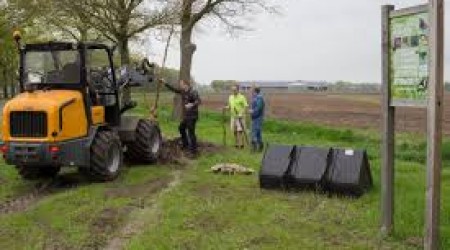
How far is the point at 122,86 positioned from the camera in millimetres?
16547

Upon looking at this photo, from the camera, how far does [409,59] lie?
28.9ft

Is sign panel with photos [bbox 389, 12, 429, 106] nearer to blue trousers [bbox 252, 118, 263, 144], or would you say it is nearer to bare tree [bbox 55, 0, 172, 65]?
blue trousers [bbox 252, 118, 263, 144]

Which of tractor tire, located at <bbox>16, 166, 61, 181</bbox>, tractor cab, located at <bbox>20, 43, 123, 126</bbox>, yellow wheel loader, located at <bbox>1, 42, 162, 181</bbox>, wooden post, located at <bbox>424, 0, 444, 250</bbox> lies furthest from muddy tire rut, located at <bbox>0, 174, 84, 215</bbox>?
wooden post, located at <bbox>424, 0, 444, 250</bbox>

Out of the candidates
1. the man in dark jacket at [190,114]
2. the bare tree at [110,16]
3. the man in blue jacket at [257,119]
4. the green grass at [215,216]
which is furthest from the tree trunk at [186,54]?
the green grass at [215,216]

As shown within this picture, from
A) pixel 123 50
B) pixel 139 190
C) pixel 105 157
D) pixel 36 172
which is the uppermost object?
pixel 123 50

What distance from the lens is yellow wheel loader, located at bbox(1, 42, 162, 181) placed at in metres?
13.5

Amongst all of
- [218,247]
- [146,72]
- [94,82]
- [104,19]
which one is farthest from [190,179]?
[104,19]

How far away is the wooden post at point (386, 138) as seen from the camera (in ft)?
30.6

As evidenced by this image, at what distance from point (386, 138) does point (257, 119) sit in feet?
35.7

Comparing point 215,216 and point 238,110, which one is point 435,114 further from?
point 238,110

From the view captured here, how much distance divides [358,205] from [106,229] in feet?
11.9

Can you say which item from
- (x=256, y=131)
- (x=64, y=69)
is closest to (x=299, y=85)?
(x=256, y=131)

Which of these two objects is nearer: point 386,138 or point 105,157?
point 386,138

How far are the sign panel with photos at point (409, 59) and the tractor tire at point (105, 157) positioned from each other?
6492 millimetres
